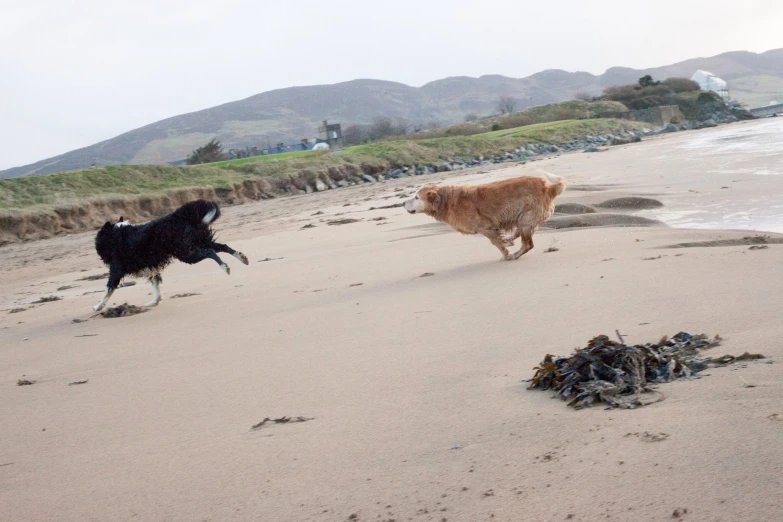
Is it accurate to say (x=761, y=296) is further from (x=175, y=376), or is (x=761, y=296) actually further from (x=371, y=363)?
(x=175, y=376)

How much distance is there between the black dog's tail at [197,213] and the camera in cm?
908

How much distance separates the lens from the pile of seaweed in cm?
343

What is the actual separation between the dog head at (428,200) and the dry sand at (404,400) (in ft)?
2.29

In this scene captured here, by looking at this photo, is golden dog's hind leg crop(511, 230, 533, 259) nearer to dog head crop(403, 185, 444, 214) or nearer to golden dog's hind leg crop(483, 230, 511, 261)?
golden dog's hind leg crop(483, 230, 511, 261)

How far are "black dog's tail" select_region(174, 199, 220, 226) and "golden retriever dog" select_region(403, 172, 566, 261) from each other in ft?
9.11

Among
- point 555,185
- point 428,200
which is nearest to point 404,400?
point 555,185

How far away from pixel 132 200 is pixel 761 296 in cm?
2341

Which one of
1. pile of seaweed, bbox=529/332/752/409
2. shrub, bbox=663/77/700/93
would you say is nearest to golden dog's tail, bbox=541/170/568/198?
pile of seaweed, bbox=529/332/752/409

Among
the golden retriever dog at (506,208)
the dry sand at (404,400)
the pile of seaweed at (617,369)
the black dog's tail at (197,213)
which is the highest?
the black dog's tail at (197,213)

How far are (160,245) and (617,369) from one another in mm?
6512

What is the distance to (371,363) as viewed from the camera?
15.5 feet

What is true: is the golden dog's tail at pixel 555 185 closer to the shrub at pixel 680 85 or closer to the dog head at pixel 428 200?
the dog head at pixel 428 200

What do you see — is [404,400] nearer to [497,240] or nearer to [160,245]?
[497,240]

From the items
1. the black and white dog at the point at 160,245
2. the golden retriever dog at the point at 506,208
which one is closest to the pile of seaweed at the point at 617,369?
the golden retriever dog at the point at 506,208
